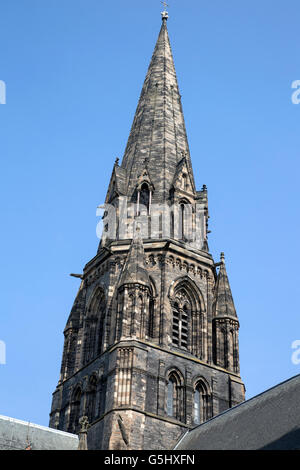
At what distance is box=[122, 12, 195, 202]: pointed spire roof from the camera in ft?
110

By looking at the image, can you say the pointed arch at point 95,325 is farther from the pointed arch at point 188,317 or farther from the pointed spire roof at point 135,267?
the pointed arch at point 188,317

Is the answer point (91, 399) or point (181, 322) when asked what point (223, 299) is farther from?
point (91, 399)

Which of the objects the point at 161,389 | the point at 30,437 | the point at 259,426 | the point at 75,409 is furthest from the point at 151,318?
the point at 259,426

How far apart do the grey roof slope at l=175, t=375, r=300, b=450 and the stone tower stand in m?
1.79

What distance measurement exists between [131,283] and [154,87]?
1246 centimetres

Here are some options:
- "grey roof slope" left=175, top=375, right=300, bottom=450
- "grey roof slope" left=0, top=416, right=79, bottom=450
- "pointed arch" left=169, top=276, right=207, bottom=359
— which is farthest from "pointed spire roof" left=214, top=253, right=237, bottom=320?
"grey roof slope" left=0, top=416, right=79, bottom=450

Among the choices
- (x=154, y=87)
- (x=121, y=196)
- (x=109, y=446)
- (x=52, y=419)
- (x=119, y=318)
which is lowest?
(x=109, y=446)

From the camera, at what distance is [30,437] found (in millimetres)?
25688

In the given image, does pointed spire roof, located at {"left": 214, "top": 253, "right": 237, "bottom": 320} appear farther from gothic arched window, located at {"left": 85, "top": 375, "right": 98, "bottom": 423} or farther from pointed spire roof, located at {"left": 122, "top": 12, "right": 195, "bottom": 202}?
gothic arched window, located at {"left": 85, "top": 375, "right": 98, "bottom": 423}
